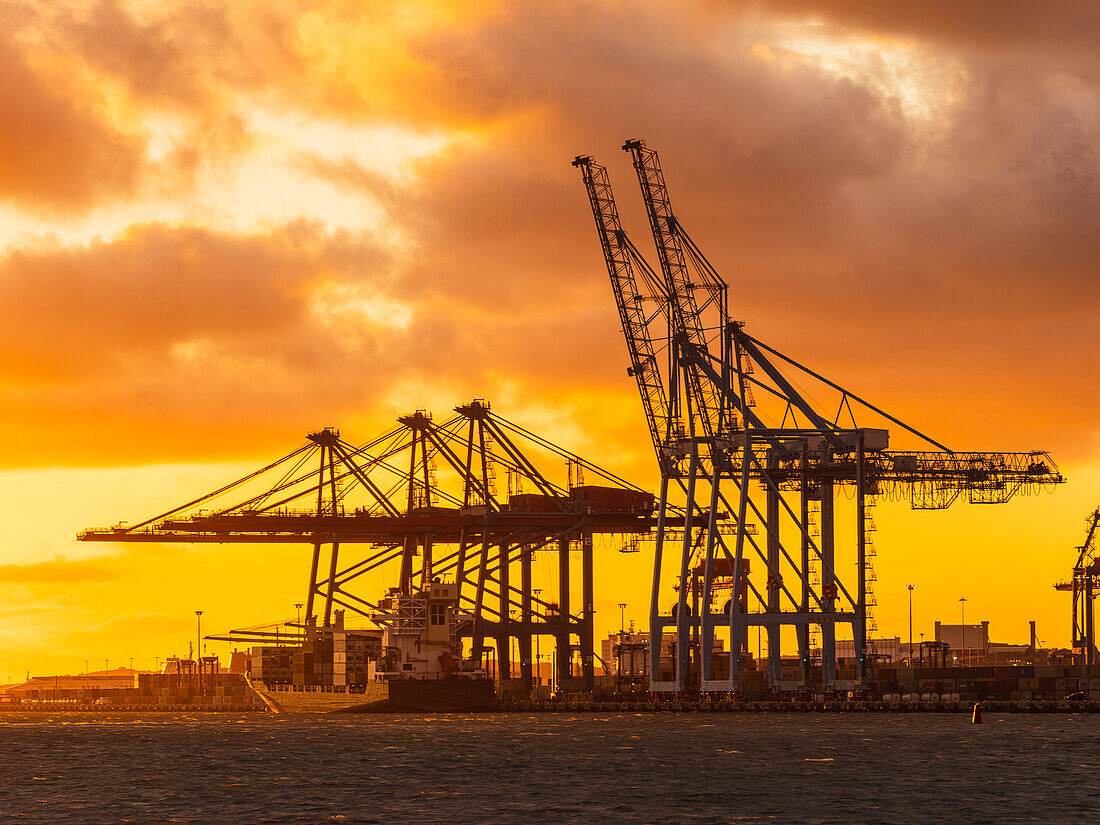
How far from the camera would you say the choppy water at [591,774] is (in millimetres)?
54500

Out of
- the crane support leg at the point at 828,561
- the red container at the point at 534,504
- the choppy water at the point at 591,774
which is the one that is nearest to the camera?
the choppy water at the point at 591,774

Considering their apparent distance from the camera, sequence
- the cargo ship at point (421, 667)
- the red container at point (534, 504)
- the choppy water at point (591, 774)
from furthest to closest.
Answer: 1. the red container at point (534, 504)
2. the cargo ship at point (421, 667)
3. the choppy water at point (591, 774)

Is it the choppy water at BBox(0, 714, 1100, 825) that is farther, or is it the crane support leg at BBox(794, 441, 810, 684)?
the crane support leg at BBox(794, 441, 810, 684)

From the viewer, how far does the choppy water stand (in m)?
54.5

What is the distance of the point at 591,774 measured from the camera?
6688cm

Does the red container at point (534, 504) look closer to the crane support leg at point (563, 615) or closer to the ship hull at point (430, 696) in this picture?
the crane support leg at point (563, 615)

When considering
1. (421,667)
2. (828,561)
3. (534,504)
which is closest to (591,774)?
(828,561)

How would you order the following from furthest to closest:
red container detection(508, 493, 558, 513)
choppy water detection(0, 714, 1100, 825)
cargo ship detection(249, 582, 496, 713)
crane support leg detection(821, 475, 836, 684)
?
red container detection(508, 493, 558, 513) < cargo ship detection(249, 582, 496, 713) < crane support leg detection(821, 475, 836, 684) < choppy water detection(0, 714, 1100, 825)

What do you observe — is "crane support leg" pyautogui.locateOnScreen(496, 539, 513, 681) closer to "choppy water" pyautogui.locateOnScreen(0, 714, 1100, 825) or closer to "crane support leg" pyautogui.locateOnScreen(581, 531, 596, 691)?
"crane support leg" pyautogui.locateOnScreen(581, 531, 596, 691)

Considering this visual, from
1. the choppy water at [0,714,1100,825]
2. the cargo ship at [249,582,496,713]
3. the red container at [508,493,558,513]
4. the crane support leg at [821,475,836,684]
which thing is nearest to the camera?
the choppy water at [0,714,1100,825]

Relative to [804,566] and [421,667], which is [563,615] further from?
[804,566]

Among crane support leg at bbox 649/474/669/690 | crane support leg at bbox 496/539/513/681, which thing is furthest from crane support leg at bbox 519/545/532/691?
crane support leg at bbox 649/474/669/690

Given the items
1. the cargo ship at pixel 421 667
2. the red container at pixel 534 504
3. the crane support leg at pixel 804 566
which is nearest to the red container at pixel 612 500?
the red container at pixel 534 504

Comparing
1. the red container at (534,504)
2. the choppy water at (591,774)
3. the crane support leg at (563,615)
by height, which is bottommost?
the choppy water at (591,774)
